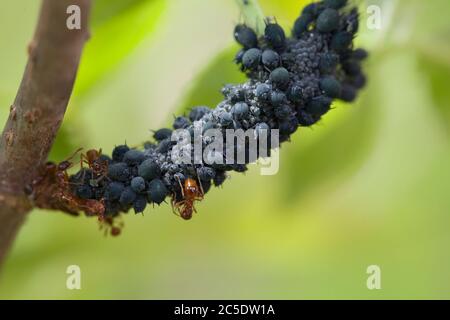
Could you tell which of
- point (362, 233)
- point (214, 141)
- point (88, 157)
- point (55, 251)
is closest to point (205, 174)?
point (214, 141)

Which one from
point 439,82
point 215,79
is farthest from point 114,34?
point 439,82

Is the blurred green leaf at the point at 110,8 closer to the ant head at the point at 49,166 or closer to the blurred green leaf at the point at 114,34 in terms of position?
the blurred green leaf at the point at 114,34

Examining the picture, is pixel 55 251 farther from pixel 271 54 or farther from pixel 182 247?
pixel 271 54

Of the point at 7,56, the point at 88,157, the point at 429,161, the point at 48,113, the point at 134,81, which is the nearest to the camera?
the point at 48,113

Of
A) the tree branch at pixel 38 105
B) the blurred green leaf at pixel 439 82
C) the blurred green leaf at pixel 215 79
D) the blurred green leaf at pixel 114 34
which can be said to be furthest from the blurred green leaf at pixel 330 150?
the tree branch at pixel 38 105

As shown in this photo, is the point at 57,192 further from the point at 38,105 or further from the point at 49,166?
the point at 38,105
